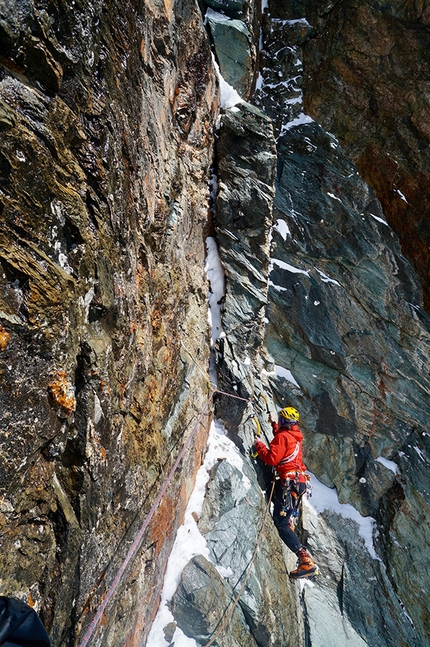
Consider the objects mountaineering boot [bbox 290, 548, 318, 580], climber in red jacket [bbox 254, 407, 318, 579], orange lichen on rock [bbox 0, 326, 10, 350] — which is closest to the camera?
orange lichen on rock [bbox 0, 326, 10, 350]

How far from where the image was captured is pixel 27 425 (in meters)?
1.86

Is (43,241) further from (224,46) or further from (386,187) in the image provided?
(386,187)

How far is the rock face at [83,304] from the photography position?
1.83 m

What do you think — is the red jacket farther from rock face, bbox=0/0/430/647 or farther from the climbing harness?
rock face, bbox=0/0/430/647

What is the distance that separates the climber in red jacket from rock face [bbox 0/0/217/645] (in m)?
2.76

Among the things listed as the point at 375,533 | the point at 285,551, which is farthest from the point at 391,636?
the point at 285,551

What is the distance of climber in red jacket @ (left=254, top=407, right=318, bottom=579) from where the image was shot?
6.32 meters

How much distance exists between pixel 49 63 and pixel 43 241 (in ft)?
3.26

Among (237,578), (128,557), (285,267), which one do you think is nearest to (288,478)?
(237,578)

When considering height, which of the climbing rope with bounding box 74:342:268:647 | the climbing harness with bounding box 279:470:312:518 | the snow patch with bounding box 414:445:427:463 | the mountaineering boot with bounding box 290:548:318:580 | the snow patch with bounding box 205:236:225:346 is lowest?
the mountaineering boot with bounding box 290:548:318:580

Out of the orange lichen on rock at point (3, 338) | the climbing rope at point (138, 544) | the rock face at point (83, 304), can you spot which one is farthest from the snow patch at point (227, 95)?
the orange lichen on rock at point (3, 338)

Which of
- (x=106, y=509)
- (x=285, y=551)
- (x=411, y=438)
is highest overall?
(x=106, y=509)

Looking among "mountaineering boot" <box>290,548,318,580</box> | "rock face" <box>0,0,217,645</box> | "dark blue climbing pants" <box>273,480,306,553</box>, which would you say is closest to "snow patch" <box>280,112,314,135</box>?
"rock face" <box>0,0,217,645</box>

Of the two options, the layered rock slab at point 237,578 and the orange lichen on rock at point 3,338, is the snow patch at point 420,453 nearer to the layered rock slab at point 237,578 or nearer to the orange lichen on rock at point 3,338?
the layered rock slab at point 237,578
